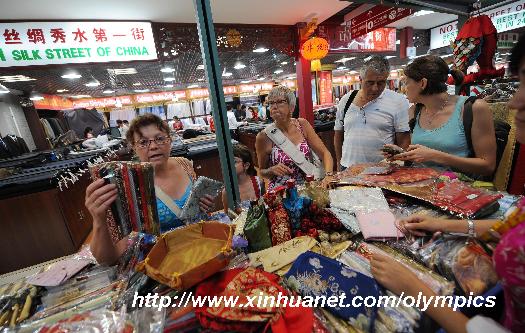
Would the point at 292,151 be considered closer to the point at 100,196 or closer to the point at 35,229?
the point at 100,196

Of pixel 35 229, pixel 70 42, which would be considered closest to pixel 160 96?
pixel 70 42

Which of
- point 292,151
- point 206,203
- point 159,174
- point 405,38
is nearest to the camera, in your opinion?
point 206,203

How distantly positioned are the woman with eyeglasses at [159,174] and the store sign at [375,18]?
546 centimetres

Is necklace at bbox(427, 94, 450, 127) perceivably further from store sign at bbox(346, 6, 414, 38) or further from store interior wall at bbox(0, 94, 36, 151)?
store interior wall at bbox(0, 94, 36, 151)

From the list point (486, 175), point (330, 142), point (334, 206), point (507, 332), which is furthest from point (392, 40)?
point (507, 332)

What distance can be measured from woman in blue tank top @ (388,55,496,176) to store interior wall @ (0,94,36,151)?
16.0 metres

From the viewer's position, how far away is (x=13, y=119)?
11930mm

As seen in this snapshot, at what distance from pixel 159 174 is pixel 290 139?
1.32m

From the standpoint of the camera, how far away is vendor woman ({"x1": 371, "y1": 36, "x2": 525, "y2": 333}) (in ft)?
2.26

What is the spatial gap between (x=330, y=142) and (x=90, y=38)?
20.8ft

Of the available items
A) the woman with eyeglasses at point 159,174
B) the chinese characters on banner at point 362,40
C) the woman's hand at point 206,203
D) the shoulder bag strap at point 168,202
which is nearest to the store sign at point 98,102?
the chinese characters on banner at point 362,40

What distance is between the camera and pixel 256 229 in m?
1.26

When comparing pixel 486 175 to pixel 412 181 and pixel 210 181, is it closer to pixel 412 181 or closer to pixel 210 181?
pixel 412 181

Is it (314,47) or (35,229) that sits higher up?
(314,47)
